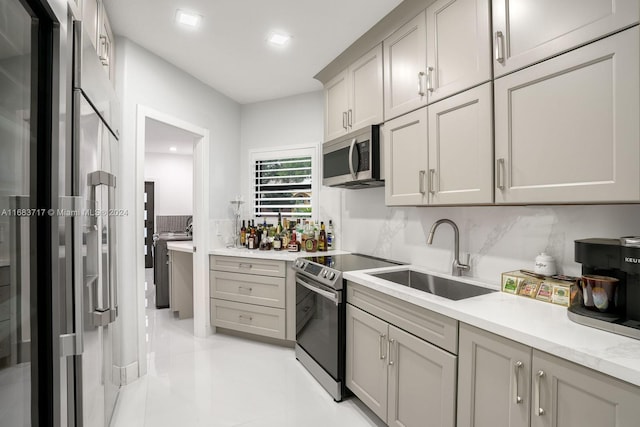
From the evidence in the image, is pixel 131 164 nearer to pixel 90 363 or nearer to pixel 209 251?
pixel 209 251

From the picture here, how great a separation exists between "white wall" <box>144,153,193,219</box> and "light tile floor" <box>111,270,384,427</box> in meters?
4.49

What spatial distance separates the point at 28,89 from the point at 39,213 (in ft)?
1.11

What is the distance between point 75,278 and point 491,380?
150 centimetres

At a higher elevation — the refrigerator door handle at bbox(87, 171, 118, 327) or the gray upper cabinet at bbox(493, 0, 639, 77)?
the gray upper cabinet at bbox(493, 0, 639, 77)

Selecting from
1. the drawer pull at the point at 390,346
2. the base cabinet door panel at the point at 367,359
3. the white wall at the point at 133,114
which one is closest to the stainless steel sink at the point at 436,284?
the base cabinet door panel at the point at 367,359

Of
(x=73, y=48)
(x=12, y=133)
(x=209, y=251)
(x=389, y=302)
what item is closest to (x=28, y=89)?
(x=12, y=133)

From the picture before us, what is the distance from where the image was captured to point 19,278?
33.8 inches

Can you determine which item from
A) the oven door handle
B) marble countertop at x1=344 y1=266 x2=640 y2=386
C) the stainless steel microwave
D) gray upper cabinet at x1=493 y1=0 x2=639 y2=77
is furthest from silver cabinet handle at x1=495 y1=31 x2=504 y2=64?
the oven door handle

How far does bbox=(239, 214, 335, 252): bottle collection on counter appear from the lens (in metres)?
3.30

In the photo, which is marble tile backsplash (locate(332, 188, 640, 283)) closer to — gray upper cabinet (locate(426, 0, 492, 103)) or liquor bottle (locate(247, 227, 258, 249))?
gray upper cabinet (locate(426, 0, 492, 103))

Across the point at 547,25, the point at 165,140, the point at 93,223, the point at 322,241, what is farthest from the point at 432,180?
the point at 165,140

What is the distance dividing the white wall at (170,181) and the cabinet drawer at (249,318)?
14.6ft

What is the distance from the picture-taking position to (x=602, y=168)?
3.79 feet

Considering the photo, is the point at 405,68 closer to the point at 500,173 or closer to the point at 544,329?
the point at 500,173
